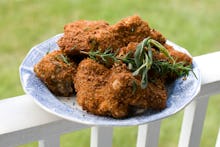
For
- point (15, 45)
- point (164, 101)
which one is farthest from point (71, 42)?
point (15, 45)

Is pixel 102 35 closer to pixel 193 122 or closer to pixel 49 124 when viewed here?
pixel 49 124

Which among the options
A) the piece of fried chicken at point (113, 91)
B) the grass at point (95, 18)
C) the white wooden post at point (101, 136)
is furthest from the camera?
the grass at point (95, 18)

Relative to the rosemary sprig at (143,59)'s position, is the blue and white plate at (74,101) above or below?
below

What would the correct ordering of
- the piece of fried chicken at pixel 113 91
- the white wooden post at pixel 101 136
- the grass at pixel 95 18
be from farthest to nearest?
the grass at pixel 95 18
the white wooden post at pixel 101 136
the piece of fried chicken at pixel 113 91

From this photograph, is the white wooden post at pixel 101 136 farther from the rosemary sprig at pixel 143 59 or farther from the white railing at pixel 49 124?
the rosemary sprig at pixel 143 59

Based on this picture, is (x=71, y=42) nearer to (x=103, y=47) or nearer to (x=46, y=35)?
(x=103, y=47)

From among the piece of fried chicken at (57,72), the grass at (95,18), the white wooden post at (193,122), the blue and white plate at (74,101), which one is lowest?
the grass at (95,18)

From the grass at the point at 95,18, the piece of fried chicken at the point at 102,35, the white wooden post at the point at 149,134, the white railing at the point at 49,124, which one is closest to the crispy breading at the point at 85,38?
the piece of fried chicken at the point at 102,35
